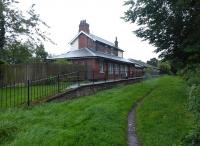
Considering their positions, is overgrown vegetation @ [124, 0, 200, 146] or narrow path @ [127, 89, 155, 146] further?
overgrown vegetation @ [124, 0, 200, 146]

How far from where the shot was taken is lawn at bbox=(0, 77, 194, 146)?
28.4 ft

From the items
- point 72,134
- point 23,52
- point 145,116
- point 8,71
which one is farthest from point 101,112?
point 23,52

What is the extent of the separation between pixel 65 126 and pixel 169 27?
11478 millimetres

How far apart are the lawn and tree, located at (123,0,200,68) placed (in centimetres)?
732

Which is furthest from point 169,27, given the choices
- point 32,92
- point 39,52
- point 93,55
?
point 93,55

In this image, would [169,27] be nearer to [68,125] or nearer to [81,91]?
[81,91]

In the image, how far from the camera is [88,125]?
33.3ft

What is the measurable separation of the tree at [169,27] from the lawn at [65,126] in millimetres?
7320

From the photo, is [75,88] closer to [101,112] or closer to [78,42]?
[101,112]

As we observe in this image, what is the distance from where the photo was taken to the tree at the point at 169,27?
18.7 meters

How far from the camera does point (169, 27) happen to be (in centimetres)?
1948

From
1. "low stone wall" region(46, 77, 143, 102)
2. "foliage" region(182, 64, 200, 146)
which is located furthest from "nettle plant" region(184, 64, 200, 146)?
"low stone wall" region(46, 77, 143, 102)

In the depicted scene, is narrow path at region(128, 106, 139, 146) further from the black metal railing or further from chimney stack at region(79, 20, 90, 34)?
chimney stack at region(79, 20, 90, 34)

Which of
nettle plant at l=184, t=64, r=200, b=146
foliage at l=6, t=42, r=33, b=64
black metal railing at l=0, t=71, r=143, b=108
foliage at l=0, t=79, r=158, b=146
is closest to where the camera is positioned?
nettle plant at l=184, t=64, r=200, b=146
